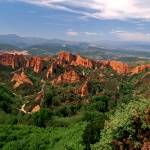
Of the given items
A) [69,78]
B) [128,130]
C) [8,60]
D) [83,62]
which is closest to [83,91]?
[69,78]

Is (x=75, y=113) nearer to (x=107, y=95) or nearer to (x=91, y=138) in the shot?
(x=107, y=95)

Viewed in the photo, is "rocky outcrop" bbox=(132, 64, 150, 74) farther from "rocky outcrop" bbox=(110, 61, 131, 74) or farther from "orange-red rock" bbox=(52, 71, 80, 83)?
"orange-red rock" bbox=(52, 71, 80, 83)

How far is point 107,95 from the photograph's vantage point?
86188 millimetres

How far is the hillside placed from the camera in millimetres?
20750

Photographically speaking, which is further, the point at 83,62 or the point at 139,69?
the point at 83,62

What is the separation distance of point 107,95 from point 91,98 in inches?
230

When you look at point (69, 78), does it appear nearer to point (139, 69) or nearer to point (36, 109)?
point (36, 109)

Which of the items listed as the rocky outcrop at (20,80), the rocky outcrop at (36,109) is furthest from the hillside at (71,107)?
the rocky outcrop at (36,109)

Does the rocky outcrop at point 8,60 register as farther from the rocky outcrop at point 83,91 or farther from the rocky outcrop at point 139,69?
the rocky outcrop at point 83,91

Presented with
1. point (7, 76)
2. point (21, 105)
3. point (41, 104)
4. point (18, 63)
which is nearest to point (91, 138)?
point (41, 104)

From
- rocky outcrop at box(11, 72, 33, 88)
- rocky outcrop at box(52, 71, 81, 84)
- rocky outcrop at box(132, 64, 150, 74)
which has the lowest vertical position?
rocky outcrop at box(11, 72, 33, 88)

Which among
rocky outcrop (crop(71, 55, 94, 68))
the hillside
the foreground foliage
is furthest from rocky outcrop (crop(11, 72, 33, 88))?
the foreground foliage

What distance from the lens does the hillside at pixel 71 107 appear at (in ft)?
68.1

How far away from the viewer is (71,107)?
2906 inches
